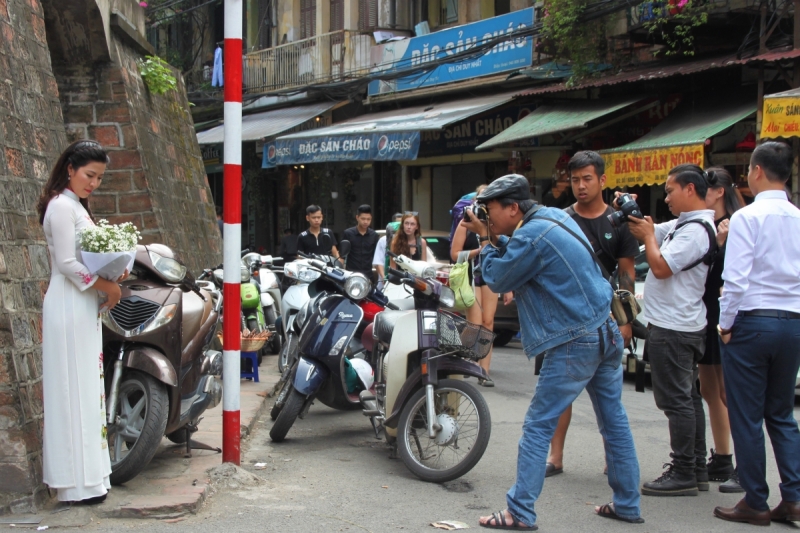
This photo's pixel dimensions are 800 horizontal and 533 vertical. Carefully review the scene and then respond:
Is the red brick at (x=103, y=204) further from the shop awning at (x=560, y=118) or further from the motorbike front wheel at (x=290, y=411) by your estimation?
the shop awning at (x=560, y=118)

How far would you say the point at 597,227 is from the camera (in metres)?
5.48

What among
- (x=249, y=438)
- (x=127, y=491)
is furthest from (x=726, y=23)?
(x=127, y=491)

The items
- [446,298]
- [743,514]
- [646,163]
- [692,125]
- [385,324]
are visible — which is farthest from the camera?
[692,125]

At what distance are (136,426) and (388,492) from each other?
1414 mm

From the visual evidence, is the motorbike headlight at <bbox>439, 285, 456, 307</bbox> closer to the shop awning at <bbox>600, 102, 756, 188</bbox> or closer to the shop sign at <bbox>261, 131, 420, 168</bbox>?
the shop awning at <bbox>600, 102, 756, 188</bbox>

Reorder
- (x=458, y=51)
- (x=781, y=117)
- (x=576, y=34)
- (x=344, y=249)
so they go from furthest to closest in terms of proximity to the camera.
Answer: (x=458, y=51)
(x=576, y=34)
(x=781, y=117)
(x=344, y=249)

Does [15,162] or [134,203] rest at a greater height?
[15,162]

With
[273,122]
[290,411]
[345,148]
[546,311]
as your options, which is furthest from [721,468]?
[273,122]

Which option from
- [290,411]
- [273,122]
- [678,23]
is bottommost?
[290,411]

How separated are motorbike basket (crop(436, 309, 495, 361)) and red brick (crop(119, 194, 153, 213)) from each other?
4.20 metres

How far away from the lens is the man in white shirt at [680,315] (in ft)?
16.5

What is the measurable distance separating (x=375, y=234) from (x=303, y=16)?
15.1 meters

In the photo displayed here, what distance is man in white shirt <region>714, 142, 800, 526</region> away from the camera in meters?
4.49

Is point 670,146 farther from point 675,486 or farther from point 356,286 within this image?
point 675,486
